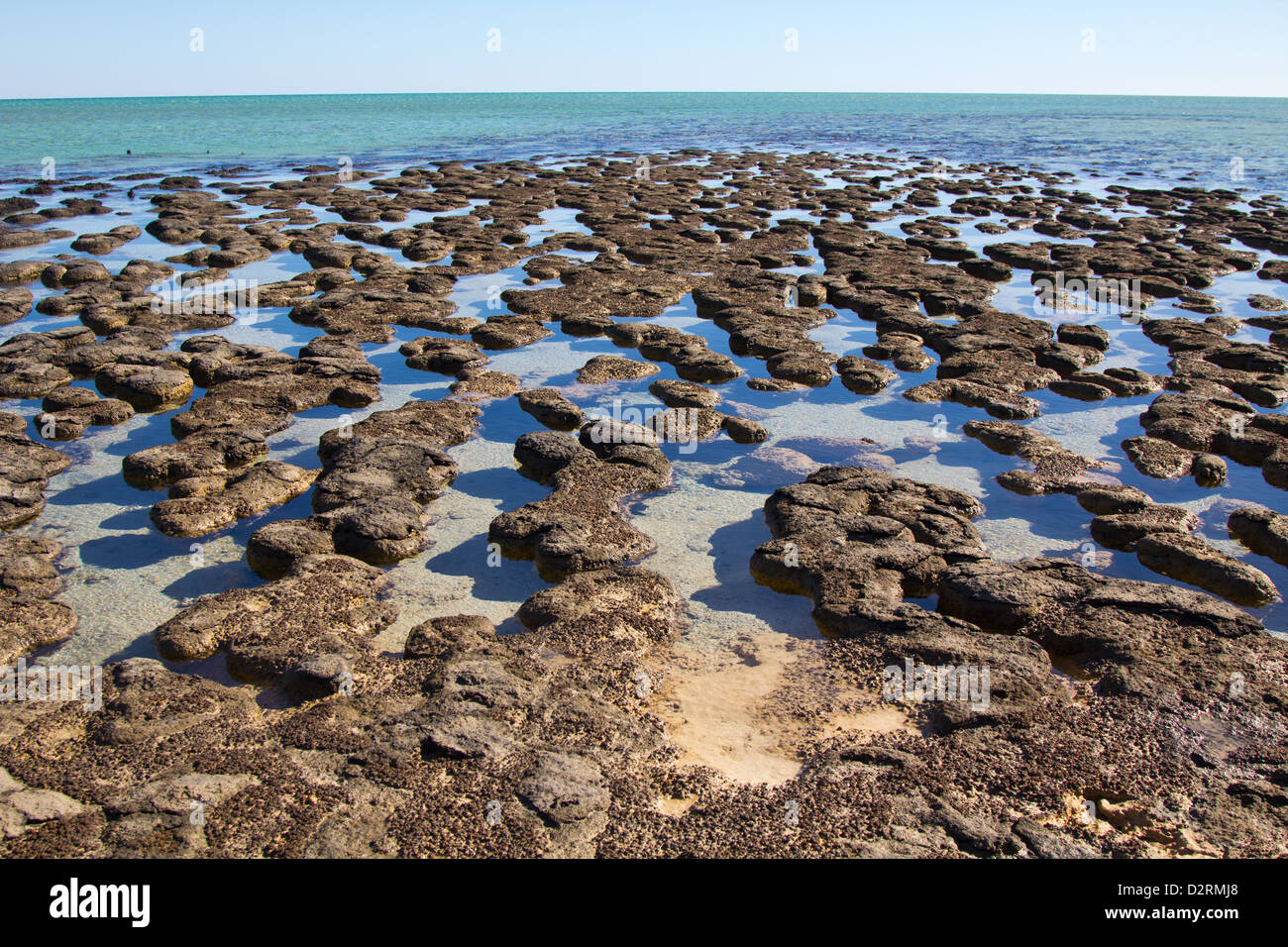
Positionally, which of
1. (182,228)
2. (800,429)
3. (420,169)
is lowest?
(800,429)

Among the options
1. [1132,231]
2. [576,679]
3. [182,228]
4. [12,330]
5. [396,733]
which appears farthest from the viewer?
[1132,231]

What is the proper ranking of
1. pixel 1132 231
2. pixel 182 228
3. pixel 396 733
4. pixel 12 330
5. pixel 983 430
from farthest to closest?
1. pixel 1132 231
2. pixel 182 228
3. pixel 12 330
4. pixel 983 430
5. pixel 396 733

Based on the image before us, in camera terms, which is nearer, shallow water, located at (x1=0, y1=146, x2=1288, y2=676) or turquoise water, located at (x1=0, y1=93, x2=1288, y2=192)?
shallow water, located at (x1=0, y1=146, x2=1288, y2=676)

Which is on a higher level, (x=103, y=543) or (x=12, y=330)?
(x=12, y=330)

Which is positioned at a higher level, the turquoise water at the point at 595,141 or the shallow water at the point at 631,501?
the turquoise water at the point at 595,141

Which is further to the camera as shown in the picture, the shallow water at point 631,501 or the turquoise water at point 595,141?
the turquoise water at point 595,141

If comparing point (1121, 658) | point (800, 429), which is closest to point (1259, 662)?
point (1121, 658)

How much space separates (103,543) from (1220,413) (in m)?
9.42

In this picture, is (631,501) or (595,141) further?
(595,141)

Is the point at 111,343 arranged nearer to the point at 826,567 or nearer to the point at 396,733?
the point at 396,733

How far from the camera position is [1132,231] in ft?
57.6

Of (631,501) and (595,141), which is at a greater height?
(595,141)

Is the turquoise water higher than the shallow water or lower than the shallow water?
higher

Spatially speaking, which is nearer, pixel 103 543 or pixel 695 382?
pixel 103 543
